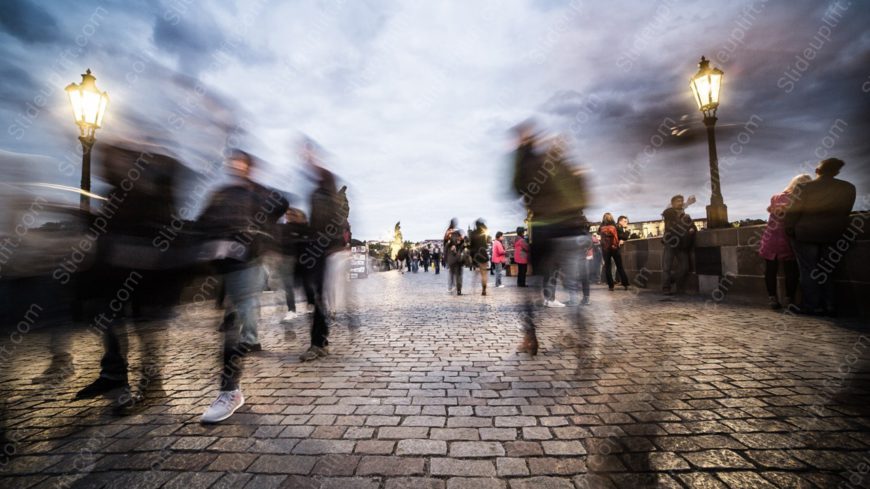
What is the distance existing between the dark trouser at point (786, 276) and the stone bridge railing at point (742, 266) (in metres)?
0.43

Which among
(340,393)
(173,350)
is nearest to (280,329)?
(173,350)

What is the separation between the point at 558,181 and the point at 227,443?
322 centimetres

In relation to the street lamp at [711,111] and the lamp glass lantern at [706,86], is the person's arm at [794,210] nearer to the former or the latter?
the street lamp at [711,111]

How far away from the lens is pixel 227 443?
7.32 feet

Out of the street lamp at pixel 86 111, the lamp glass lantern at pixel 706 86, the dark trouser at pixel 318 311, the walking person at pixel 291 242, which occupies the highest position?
the lamp glass lantern at pixel 706 86

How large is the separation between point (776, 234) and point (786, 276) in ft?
2.20

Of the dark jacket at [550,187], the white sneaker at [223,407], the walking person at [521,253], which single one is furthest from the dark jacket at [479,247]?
the white sneaker at [223,407]

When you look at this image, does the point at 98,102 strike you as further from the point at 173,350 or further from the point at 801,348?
→ the point at 801,348

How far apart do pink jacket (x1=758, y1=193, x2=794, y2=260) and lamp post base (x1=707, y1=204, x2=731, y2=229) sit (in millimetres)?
2073

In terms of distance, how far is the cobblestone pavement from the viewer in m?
1.87

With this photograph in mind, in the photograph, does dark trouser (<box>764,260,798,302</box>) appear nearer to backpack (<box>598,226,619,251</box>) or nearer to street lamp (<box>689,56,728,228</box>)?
street lamp (<box>689,56,728,228</box>)

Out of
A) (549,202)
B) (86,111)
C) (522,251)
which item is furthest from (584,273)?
(86,111)

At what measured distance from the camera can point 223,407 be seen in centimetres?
262

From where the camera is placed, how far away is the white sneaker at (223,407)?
253 cm
